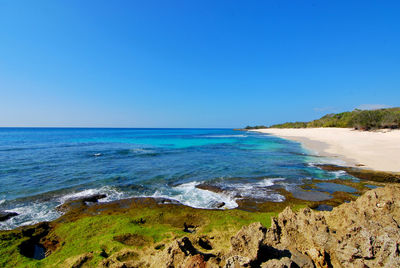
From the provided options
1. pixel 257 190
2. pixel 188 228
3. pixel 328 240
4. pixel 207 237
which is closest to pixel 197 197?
pixel 188 228

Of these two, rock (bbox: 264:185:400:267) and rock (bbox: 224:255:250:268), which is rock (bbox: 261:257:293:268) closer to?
rock (bbox: 224:255:250:268)

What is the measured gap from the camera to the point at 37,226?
28.3 feet

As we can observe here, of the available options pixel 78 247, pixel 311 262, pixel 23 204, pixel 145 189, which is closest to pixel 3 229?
pixel 23 204

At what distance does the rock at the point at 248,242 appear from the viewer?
158 inches

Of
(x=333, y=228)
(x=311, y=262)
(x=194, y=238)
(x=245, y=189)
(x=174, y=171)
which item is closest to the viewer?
(x=311, y=262)

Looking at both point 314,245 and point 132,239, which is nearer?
point 314,245

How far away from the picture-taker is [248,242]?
4.27 meters

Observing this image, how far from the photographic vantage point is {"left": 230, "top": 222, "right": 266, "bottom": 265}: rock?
13.2 ft

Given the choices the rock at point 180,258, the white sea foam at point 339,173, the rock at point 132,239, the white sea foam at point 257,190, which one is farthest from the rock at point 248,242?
the white sea foam at point 339,173

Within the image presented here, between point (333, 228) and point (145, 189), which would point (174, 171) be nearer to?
point (145, 189)

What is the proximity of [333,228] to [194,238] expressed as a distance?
15.2ft

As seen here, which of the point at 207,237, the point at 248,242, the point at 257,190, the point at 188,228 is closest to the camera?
the point at 248,242

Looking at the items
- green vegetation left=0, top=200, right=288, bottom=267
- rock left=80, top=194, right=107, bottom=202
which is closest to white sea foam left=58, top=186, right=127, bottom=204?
rock left=80, top=194, right=107, bottom=202

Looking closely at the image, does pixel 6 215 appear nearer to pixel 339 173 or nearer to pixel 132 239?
pixel 132 239
